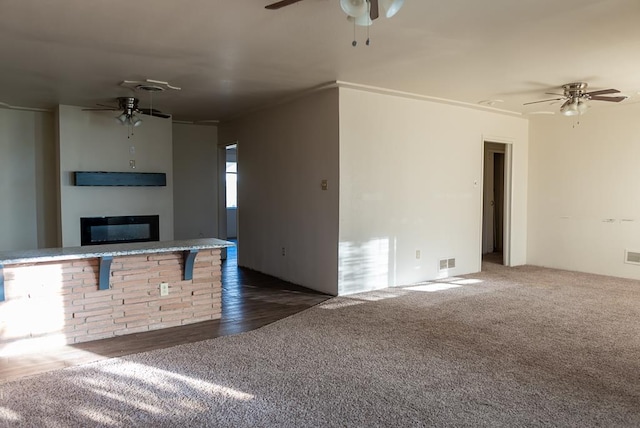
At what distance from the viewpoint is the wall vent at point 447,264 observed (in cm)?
Result: 615

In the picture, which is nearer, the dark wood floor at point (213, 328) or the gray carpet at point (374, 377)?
the gray carpet at point (374, 377)

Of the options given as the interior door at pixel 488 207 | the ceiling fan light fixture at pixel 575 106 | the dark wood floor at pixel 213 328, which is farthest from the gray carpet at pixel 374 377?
the interior door at pixel 488 207

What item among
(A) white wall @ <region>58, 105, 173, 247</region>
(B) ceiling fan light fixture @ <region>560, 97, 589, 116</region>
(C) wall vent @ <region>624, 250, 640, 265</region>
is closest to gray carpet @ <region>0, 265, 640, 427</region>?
(C) wall vent @ <region>624, 250, 640, 265</region>

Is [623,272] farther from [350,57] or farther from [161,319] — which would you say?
[161,319]

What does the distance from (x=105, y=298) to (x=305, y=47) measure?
275 cm

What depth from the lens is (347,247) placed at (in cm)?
516

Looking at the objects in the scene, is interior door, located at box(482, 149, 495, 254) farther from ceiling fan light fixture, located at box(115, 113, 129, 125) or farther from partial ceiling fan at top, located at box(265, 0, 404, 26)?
partial ceiling fan at top, located at box(265, 0, 404, 26)

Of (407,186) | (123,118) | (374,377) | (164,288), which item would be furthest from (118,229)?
(374,377)

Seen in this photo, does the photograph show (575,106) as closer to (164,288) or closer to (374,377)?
(374,377)

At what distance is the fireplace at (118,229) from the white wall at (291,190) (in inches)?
54.1

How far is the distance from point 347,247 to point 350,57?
7.15 feet

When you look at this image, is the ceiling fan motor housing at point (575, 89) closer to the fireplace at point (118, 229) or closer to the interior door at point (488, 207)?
the interior door at point (488, 207)

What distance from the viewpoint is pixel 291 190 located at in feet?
19.3

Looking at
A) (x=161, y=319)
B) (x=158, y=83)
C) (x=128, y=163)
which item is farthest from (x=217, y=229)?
(x=161, y=319)
